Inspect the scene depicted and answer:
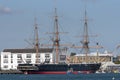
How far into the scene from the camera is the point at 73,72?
199625 millimetres

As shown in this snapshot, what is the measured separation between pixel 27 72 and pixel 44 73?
6.18 meters

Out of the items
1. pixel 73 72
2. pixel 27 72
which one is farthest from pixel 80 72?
pixel 27 72

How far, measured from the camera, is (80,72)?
200 m

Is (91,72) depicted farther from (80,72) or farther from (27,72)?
(27,72)

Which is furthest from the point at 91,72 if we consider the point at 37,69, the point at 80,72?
the point at 37,69

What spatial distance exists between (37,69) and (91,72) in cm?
1736

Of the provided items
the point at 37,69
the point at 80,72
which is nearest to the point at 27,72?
the point at 37,69

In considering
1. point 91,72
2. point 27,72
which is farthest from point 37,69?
point 91,72

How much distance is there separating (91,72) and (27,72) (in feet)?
67.4

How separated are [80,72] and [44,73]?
1185 centimetres

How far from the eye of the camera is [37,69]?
7854 inches

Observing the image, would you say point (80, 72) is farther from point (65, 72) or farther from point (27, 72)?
point (27, 72)

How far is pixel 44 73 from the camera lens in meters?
197

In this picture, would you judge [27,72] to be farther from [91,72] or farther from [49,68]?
[91,72]
